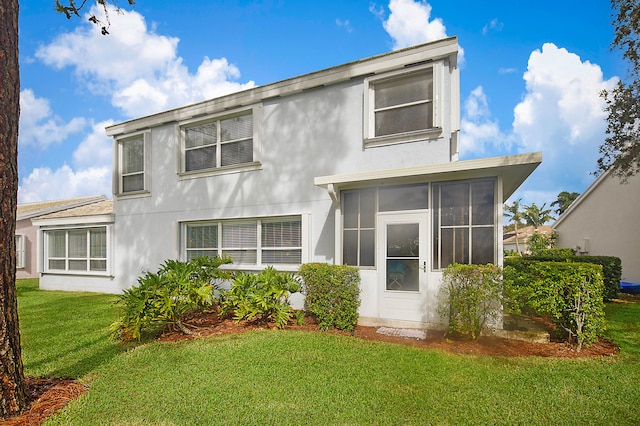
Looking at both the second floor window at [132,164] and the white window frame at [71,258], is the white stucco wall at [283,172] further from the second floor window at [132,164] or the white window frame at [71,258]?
the white window frame at [71,258]

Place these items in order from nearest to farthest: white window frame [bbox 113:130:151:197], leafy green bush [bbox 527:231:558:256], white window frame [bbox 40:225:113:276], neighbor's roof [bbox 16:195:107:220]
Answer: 1. white window frame [bbox 113:130:151:197]
2. white window frame [bbox 40:225:113:276]
3. neighbor's roof [bbox 16:195:107:220]
4. leafy green bush [bbox 527:231:558:256]

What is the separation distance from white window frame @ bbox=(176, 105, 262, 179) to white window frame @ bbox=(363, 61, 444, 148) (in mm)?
3032

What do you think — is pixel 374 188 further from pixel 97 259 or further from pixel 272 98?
pixel 97 259

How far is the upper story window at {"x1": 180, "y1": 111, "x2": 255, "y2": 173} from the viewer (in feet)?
29.5

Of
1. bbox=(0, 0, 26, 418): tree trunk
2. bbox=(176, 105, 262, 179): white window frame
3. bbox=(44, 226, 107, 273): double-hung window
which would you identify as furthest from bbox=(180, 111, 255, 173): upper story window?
bbox=(0, 0, 26, 418): tree trunk

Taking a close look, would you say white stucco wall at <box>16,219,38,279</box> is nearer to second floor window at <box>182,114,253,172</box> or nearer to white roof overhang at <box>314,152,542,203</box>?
second floor window at <box>182,114,253,172</box>

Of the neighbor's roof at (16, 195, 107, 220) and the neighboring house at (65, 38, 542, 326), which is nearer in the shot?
the neighboring house at (65, 38, 542, 326)

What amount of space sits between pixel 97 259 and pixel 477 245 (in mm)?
12501

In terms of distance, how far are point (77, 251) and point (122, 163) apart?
13.9ft

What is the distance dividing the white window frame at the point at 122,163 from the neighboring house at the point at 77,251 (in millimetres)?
1028

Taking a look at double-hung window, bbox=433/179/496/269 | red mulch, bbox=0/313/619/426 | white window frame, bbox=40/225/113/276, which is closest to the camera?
red mulch, bbox=0/313/619/426

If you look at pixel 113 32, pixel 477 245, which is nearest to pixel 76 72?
pixel 113 32

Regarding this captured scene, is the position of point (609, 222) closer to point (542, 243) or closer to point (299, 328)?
point (542, 243)

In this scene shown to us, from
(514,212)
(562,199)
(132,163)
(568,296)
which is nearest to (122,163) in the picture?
(132,163)
